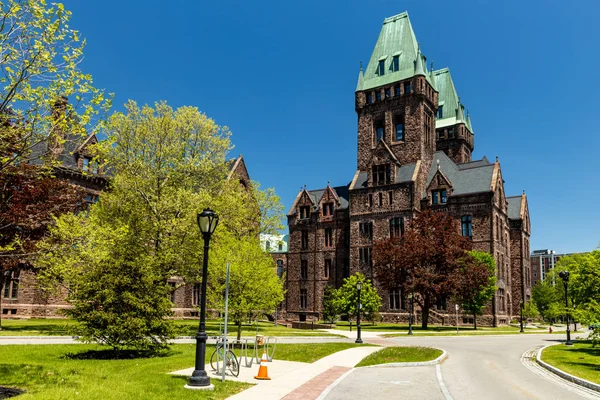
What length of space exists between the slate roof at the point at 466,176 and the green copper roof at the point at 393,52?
12.0m

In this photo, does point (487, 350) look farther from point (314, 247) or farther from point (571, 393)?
point (314, 247)

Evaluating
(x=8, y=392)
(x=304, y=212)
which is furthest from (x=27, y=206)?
(x=304, y=212)

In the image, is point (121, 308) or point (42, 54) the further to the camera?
point (121, 308)

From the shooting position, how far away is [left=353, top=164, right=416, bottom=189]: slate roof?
5669 cm

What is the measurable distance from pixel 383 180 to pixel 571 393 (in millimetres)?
45704

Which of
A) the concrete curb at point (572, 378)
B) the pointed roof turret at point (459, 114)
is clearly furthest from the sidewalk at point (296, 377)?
the pointed roof turret at point (459, 114)

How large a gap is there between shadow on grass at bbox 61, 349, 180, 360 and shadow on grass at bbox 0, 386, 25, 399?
572cm

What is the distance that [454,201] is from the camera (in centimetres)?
5456

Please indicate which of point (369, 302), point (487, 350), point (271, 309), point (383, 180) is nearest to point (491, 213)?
point (383, 180)

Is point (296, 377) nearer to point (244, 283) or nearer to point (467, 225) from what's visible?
point (244, 283)

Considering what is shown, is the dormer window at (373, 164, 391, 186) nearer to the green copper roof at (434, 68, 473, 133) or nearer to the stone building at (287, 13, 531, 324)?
the stone building at (287, 13, 531, 324)

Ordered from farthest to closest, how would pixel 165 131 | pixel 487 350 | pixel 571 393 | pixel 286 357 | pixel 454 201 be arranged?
pixel 454 201 → pixel 165 131 → pixel 487 350 → pixel 286 357 → pixel 571 393

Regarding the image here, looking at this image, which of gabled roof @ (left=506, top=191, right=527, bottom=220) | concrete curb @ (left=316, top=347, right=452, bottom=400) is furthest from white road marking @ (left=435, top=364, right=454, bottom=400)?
gabled roof @ (left=506, top=191, right=527, bottom=220)

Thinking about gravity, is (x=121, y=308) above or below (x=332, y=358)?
above
